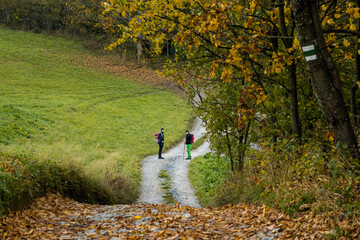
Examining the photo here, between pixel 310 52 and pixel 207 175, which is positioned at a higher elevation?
pixel 310 52

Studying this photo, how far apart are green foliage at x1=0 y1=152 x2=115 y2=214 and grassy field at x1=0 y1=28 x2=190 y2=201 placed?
58 centimetres

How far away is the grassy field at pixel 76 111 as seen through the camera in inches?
663

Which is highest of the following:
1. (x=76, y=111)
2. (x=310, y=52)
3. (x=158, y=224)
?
(x=310, y=52)

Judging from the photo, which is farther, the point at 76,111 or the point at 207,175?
the point at 76,111

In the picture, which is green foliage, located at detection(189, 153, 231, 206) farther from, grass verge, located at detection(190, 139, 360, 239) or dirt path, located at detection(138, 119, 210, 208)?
grass verge, located at detection(190, 139, 360, 239)

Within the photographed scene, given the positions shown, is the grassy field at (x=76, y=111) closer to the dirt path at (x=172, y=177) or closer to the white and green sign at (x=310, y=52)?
the dirt path at (x=172, y=177)

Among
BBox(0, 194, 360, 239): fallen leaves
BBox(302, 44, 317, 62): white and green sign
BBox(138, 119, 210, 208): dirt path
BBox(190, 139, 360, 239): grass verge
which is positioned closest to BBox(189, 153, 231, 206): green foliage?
BBox(138, 119, 210, 208): dirt path

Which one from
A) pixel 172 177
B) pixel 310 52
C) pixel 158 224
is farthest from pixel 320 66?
pixel 172 177

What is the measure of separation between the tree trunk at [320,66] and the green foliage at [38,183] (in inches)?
219

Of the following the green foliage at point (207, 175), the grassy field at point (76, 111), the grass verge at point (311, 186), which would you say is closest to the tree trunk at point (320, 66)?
the grass verge at point (311, 186)

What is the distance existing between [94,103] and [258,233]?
2809 cm

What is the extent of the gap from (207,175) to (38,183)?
9888mm

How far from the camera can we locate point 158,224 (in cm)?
632

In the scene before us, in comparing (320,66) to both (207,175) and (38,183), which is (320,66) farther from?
(207,175)
